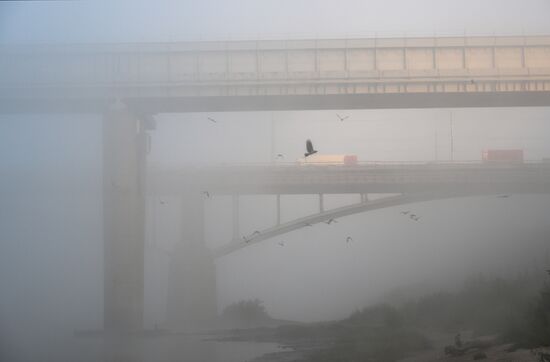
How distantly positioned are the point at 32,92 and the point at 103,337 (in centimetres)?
882

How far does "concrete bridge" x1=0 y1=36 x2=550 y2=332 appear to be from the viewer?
91.7 ft

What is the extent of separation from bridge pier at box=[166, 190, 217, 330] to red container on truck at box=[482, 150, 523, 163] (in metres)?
9.79

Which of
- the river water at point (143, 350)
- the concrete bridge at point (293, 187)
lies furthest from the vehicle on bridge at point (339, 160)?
the river water at point (143, 350)

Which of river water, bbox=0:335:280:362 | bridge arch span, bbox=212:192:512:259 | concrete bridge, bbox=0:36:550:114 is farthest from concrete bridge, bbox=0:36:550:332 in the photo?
river water, bbox=0:335:280:362

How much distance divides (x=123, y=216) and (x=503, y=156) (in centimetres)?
1314

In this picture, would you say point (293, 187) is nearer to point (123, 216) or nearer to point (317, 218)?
point (317, 218)

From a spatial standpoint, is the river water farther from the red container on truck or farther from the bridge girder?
the red container on truck

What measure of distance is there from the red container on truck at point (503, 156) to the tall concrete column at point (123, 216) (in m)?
11.9

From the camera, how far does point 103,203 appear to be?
96.2ft

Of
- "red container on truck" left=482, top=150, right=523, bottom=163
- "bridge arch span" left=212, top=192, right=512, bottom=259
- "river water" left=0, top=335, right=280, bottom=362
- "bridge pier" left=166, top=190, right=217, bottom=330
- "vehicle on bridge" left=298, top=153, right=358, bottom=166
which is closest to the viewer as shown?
"river water" left=0, top=335, right=280, bottom=362

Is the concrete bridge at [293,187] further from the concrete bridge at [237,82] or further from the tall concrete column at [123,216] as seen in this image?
the tall concrete column at [123,216]

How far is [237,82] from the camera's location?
2858cm

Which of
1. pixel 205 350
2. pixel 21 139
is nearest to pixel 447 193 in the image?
pixel 205 350

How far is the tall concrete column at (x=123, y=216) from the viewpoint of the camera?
28.2 meters
